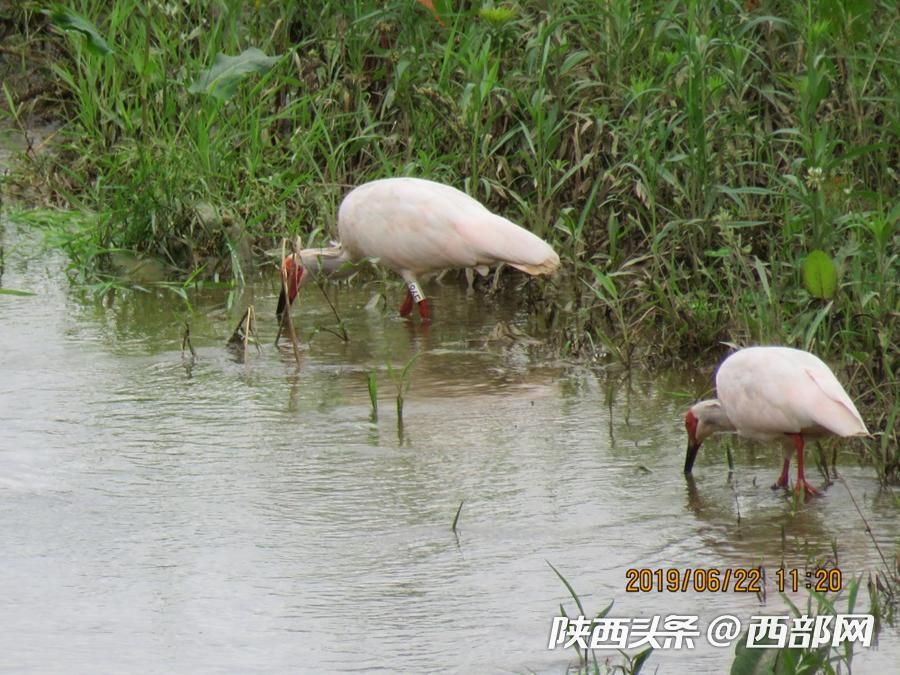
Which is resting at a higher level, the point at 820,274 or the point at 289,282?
the point at 820,274

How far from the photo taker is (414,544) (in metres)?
4.33

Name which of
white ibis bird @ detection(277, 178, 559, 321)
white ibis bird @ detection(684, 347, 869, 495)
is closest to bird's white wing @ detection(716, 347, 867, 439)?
white ibis bird @ detection(684, 347, 869, 495)

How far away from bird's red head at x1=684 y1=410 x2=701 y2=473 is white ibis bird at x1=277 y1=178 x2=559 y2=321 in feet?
6.09

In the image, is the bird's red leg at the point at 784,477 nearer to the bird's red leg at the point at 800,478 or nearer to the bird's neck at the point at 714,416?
the bird's red leg at the point at 800,478

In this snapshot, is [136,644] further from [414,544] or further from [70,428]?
[70,428]

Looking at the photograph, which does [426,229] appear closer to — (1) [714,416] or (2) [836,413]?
(1) [714,416]

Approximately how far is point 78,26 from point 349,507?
13.7ft

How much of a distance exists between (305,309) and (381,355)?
91 cm

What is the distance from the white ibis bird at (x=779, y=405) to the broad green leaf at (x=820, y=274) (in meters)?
0.70

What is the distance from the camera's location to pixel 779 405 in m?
4.69

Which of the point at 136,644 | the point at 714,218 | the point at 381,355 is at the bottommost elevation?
the point at 136,644

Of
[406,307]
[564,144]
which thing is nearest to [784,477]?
[406,307]

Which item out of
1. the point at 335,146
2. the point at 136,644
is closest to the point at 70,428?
the point at 136,644

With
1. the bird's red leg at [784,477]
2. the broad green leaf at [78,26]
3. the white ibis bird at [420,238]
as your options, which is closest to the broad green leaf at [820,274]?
the bird's red leg at [784,477]
